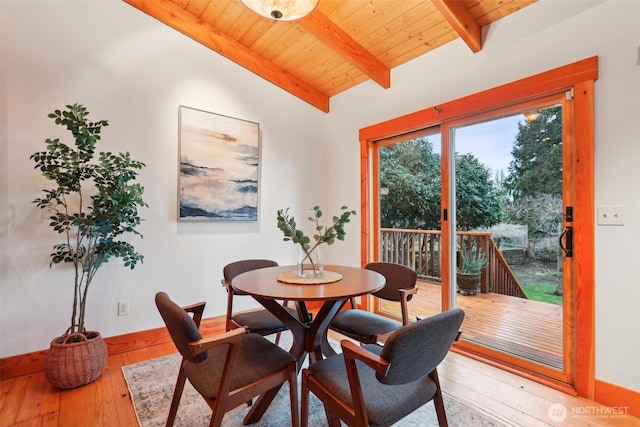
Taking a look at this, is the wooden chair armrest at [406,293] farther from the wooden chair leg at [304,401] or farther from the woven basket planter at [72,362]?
the woven basket planter at [72,362]

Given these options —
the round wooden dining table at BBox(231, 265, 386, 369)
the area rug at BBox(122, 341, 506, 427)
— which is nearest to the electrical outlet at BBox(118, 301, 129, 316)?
the area rug at BBox(122, 341, 506, 427)

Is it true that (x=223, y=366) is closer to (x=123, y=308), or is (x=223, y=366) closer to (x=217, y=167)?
(x=123, y=308)

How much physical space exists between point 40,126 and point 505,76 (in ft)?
11.7

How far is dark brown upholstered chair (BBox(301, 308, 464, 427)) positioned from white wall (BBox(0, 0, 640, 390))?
151cm

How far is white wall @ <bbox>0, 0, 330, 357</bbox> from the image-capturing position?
2209 millimetres

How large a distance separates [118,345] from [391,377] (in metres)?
2.54

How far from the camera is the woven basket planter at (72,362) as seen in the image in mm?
1988

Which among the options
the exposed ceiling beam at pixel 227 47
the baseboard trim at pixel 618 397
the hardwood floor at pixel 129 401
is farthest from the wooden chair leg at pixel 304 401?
the exposed ceiling beam at pixel 227 47

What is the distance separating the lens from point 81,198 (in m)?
2.26

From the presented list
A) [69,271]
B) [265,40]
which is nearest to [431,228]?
[265,40]

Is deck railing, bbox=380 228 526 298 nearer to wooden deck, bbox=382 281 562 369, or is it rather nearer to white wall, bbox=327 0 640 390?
wooden deck, bbox=382 281 562 369

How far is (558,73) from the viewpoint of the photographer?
2.04 meters

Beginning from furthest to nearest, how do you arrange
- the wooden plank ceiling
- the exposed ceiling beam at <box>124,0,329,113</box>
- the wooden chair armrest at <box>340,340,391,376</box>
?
the exposed ceiling beam at <box>124,0,329,113</box>, the wooden plank ceiling, the wooden chair armrest at <box>340,340,391,376</box>

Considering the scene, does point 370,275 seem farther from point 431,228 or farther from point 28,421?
point 28,421
